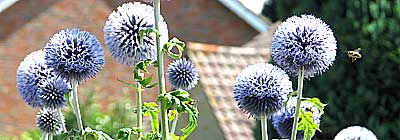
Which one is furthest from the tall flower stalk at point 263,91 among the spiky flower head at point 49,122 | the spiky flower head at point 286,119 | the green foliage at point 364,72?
the green foliage at point 364,72

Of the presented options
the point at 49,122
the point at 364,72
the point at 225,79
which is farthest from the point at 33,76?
the point at 225,79

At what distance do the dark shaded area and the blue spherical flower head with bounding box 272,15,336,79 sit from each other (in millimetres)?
11339

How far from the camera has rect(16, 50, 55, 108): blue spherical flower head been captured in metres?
2.30

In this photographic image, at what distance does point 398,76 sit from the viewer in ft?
15.2

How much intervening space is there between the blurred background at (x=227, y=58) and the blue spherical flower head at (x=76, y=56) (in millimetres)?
184

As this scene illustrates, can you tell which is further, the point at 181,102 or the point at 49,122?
the point at 49,122

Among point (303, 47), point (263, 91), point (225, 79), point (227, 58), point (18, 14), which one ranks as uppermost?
point (18, 14)

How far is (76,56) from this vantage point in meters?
2.16

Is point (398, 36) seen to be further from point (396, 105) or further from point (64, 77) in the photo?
point (64, 77)

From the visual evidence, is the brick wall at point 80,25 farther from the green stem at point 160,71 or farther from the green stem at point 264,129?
the green stem at point 160,71

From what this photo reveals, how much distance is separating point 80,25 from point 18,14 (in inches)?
38.2

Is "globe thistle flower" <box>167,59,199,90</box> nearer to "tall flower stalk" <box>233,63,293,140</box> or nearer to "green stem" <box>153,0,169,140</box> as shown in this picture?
"tall flower stalk" <box>233,63,293,140</box>

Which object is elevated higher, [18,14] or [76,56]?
[18,14]

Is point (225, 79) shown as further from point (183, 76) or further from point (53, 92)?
point (53, 92)
